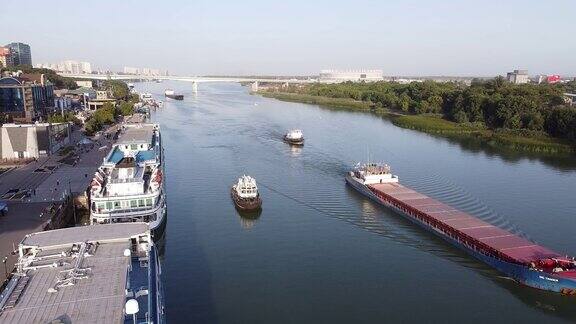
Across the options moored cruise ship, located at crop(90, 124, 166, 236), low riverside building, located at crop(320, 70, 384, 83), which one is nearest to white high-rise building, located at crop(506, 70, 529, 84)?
low riverside building, located at crop(320, 70, 384, 83)

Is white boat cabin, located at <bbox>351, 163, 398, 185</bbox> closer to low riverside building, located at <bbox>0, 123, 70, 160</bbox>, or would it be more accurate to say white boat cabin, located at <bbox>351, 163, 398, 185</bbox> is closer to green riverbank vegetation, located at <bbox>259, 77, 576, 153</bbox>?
green riverbank vegetation, located at <bbox>259, 77, 576, 153</bbox>

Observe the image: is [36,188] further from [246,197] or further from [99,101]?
[99,101]

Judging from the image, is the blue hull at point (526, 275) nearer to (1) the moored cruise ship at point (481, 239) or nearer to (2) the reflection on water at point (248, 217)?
(1) the moored cruise ship at point (481, 239)

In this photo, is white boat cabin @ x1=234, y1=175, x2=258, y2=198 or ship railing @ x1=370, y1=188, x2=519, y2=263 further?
white boat cabin @ x1=234, y1=175, x2=258, y2=198

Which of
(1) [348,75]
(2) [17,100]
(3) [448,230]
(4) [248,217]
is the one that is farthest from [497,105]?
(1) [348,75]

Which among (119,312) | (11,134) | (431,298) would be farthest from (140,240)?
(11,134)
